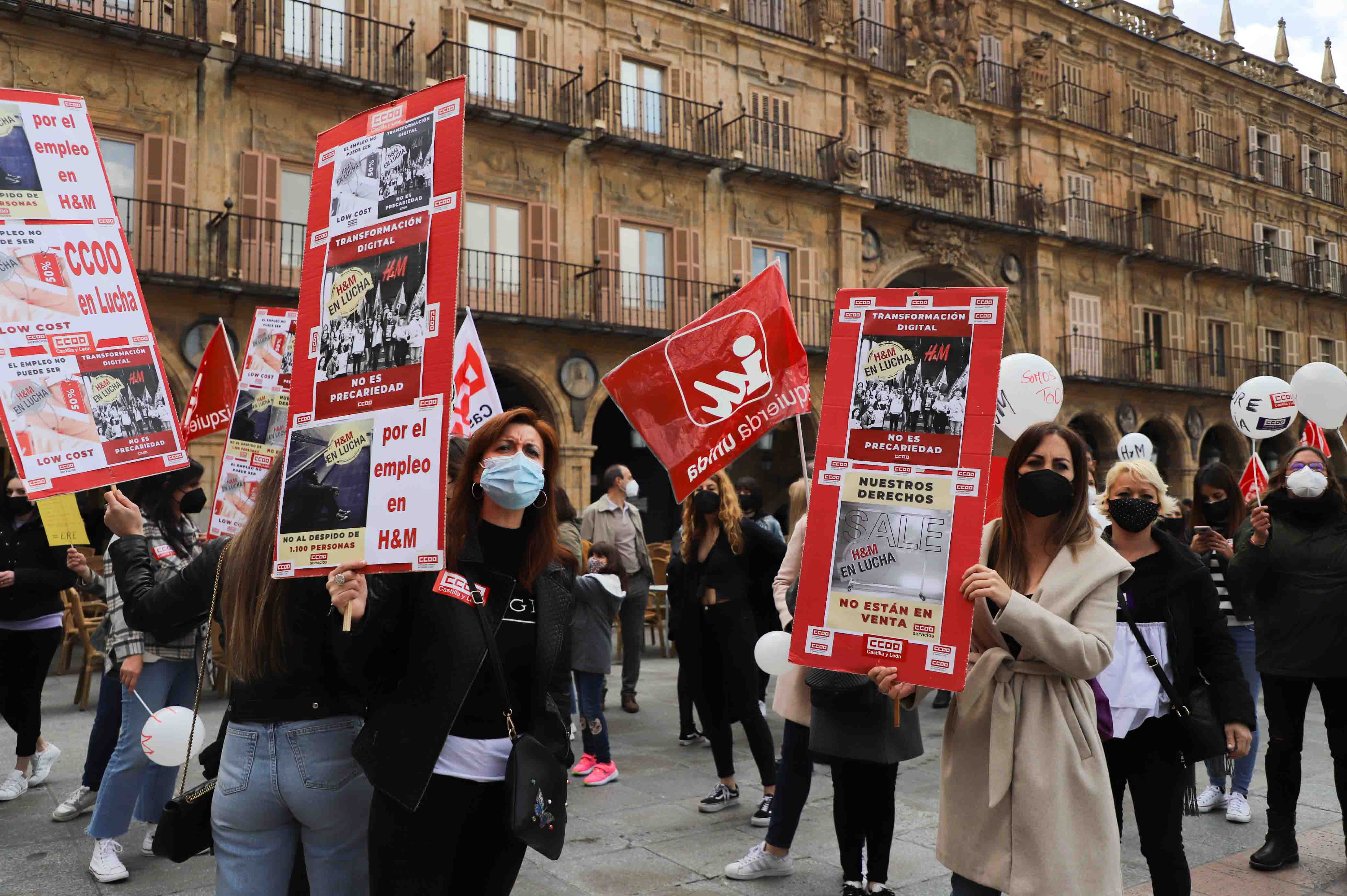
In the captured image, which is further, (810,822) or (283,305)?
(283,305)

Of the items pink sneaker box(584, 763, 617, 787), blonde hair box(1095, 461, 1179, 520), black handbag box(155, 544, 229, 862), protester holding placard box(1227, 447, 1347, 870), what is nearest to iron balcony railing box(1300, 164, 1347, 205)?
protester holding placard box(1227, 447, 1347, 870)

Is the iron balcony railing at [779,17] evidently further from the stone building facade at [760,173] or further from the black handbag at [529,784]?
the black handbag at [529,784]

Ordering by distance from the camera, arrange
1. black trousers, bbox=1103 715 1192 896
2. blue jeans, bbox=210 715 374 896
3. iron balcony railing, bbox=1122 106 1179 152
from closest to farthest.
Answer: blue jeans, bbox=210 715 374 896 → black trousers, bbox=1103 715 1192 896 → iron balcony railing, bbox=1122 106 1179 152

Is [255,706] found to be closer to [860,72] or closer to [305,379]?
[305,379]

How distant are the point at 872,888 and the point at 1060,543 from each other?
1.72m

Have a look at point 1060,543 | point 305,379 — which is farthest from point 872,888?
point 305,379

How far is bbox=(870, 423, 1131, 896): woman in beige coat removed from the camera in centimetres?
262

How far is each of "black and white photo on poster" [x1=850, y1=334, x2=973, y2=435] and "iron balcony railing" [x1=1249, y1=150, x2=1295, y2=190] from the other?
29.6 metres

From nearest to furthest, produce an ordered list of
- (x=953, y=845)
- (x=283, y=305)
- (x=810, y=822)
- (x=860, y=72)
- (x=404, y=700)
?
(x=404, y=700) < (x=953, y=845) < (x=810, y=822) < (x=283, y=305) < (x=860, y=72)

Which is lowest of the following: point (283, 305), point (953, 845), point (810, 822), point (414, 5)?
point (810, 822)

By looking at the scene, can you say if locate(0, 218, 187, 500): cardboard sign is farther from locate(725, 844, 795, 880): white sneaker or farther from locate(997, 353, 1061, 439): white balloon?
locate(997, 353, 1061, 439): white balloon

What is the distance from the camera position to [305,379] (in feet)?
8.04

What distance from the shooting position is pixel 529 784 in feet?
7.91

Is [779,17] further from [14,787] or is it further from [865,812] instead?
[865,812]
